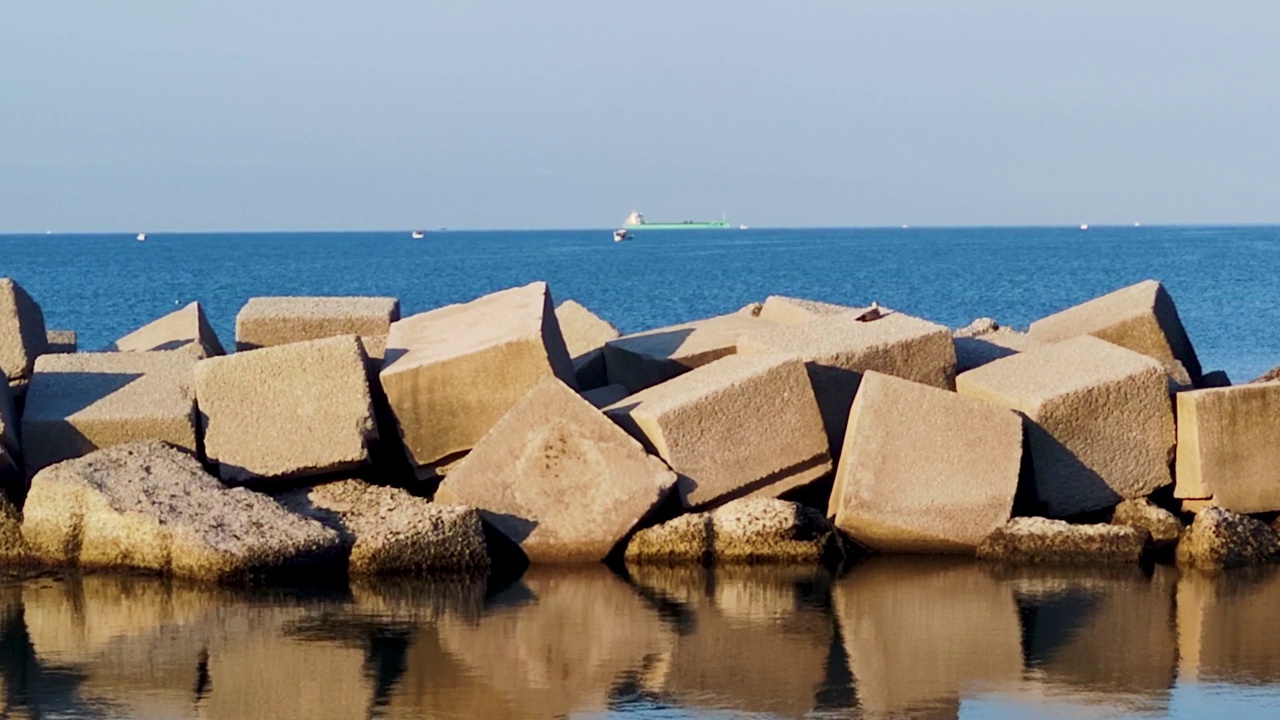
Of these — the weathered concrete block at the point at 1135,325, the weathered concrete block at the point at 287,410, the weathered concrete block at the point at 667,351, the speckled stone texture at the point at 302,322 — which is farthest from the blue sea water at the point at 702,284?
the weathered concrete block at the point at 287,410

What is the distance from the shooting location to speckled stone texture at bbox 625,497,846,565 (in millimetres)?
8273

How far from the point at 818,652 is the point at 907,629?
56 cm

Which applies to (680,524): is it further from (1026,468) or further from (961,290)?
(961,290)

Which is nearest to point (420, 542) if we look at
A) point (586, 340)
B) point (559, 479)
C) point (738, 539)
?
point (559, 479)

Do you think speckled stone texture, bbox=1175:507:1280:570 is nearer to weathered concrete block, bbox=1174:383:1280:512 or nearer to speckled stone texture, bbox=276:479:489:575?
weathered concrete block, bbox=1174:383:1280:512

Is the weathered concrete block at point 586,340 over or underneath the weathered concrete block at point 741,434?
over

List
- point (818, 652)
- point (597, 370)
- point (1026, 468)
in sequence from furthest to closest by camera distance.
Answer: point (597, 370) < point (1026, 468) < point (818, 652)

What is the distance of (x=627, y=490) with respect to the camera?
818cm

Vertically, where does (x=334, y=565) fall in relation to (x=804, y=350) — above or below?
below

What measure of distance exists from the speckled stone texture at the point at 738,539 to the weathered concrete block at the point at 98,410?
2.28 meters

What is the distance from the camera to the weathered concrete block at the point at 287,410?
8.45 meters

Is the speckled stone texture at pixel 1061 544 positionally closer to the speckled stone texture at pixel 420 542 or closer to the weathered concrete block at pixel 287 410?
the speckled stone texture at pixel 420 542

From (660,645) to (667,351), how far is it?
3.67 metres

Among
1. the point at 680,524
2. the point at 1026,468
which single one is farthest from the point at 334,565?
the point at 1026,468
